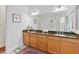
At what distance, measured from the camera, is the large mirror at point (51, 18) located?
236 cm

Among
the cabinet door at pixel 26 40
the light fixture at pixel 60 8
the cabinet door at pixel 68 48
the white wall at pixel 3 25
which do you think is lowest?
the cabinet door at pixel 68 48

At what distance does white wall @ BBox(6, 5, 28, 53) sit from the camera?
2.25 metres

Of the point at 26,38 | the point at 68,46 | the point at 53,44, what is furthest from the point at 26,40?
the point at 68,46

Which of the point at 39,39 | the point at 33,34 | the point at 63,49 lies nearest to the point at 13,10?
the point at 33,34

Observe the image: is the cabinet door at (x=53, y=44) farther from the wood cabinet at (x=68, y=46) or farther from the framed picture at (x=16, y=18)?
the framed picture at (x=16, y=18)

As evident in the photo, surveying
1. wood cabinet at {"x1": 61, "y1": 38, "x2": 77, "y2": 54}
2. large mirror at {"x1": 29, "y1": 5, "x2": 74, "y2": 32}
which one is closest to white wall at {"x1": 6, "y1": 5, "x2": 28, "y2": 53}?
large mirror at {"x1": 29, "y1": 5, "x2": 74, "y2": 32}

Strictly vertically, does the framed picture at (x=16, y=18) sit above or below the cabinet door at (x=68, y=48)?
above

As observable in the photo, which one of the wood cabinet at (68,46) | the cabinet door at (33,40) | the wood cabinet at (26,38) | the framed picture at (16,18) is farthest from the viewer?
the cabinet door at (33,40)

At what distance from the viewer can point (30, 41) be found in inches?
102

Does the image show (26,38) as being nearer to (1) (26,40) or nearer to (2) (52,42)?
(1) (26,40)

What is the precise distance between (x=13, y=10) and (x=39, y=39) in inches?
41.3

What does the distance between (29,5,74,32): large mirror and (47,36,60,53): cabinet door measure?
0.93 feet

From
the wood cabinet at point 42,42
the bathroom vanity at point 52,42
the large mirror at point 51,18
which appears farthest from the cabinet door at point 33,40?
the large mirror at point 51,18
